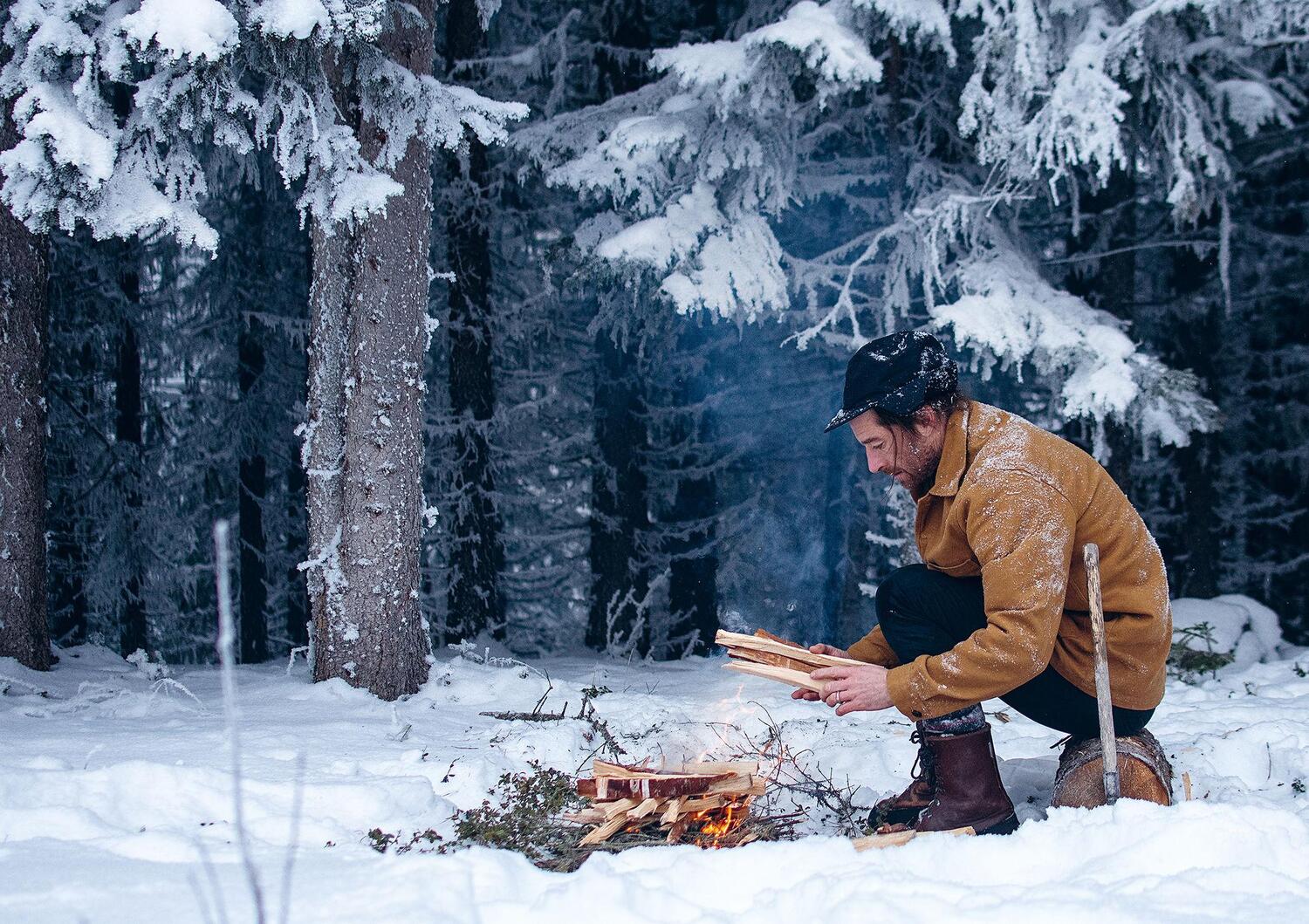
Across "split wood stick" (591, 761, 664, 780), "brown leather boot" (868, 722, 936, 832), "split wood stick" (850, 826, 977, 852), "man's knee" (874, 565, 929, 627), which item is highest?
"man's knee" (874, 565, 929, 627)

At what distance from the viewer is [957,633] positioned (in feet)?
10.6

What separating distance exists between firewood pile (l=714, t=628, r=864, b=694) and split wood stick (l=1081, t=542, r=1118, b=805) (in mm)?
743

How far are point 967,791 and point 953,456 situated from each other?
1.16 metres

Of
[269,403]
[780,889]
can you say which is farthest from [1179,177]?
[269,403]

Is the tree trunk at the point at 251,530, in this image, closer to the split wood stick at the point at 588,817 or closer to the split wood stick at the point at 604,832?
Result: the split wood stick at the point at 588,817

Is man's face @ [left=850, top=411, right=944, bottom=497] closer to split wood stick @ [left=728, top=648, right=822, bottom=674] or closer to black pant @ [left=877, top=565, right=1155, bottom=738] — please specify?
black pant @ [left=877, top=565, right=1155, bottom=738]

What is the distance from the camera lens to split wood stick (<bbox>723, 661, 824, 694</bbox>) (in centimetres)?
309

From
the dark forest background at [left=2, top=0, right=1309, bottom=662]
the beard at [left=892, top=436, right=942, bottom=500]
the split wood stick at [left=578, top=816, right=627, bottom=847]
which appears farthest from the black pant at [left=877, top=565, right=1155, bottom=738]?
the dark forest background at [left=2, top=0, right=1309, bottom=662]

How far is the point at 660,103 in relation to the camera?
26.8 feet

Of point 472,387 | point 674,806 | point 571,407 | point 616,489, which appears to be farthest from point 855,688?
point 571,407

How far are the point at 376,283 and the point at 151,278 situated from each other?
23.0 ft

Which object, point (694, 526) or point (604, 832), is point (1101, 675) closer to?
point (604, 832)

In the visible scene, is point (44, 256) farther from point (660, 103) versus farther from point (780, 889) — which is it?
point (780, 889)

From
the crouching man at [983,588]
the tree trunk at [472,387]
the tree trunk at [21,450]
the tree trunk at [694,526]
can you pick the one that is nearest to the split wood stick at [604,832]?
the crouching man at [983,588]
